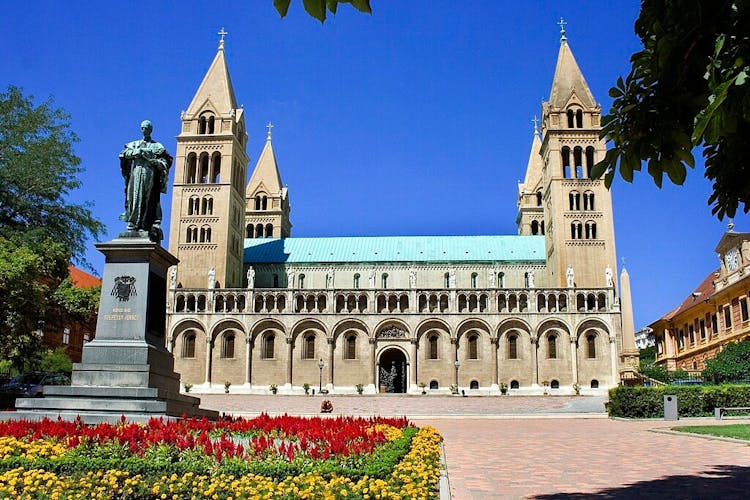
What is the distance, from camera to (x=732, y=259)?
55844mm

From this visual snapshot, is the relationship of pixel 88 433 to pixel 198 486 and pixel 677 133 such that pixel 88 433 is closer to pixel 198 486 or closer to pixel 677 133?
pixel 198 486

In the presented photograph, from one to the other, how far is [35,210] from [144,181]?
82.1ft

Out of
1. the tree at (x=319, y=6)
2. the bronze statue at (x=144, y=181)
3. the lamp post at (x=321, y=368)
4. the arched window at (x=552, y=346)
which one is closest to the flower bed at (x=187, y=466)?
the tree at (x=319, y=6)

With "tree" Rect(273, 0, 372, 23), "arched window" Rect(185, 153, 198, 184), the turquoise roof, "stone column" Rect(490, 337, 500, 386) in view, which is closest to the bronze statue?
"tree" Rect(273, 0, 372, 23)

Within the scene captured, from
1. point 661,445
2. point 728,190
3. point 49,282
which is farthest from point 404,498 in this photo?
point 49,282

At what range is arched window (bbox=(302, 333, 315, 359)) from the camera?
6612 cm

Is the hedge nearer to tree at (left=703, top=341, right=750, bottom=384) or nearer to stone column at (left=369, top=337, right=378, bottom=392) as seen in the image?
tree at (left=703, top=341, right=750, bottom=384)

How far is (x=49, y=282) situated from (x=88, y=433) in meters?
32.9

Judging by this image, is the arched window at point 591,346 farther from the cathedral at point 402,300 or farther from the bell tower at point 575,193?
the bell tower at point 575,193

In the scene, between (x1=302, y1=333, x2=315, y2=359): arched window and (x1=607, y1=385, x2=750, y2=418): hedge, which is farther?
(x1=302, y1=333, x2=315, y2=359): arched window

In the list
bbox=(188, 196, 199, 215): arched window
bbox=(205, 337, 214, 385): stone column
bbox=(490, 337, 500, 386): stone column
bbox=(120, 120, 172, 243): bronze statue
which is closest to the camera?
bbox=(120, 120, 172, 243): bronze statue

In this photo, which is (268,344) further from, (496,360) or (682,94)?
(682,94)

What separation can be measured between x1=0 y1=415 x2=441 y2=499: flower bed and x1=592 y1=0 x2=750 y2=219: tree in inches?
181

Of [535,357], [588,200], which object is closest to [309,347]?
[535,357]
